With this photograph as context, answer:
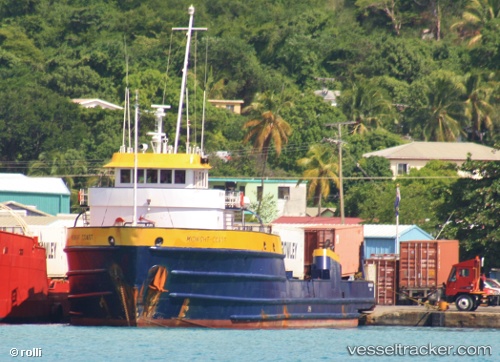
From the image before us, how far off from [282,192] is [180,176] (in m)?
48.0

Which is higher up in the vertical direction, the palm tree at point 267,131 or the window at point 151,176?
the palm tree at point 267,131

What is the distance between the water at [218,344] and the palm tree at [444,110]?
6230cm

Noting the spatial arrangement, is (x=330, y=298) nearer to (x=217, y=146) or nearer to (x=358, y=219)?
(x=358, y=219)

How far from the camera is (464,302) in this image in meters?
46.3

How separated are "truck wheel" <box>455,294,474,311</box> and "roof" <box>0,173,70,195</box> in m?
32.4

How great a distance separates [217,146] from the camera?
320 ft

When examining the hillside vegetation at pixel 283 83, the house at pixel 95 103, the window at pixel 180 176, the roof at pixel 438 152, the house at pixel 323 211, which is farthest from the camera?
the house at pixel 95 103

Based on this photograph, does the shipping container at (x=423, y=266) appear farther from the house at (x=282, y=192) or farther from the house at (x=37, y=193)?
the house at (x=282, y=192)

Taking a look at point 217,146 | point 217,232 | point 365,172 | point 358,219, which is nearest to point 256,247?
point 217,232

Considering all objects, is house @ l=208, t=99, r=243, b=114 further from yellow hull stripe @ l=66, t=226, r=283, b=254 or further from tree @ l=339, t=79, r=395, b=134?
yellow hull stripe @ l=66, t=226, r=283, b=254

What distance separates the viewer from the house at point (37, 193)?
71.6m

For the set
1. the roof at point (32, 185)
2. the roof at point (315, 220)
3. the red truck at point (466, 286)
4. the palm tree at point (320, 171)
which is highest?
the palm tree at point (320, 171)

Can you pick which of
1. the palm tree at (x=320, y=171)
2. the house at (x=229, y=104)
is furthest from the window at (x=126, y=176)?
the house at (x=229, y=104)

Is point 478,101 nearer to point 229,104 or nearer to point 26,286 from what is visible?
point 229,104
